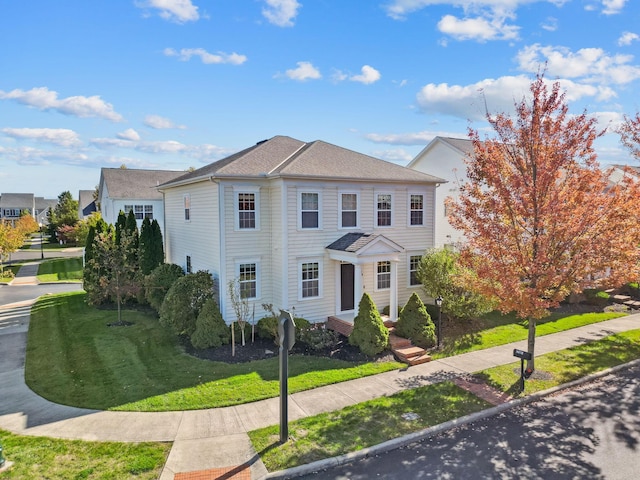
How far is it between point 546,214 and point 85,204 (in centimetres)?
6454

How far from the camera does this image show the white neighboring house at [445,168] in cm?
2514

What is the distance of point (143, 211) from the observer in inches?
1299

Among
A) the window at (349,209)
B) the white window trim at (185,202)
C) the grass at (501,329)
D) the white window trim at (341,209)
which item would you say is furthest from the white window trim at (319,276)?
the white window trim at (185,202)

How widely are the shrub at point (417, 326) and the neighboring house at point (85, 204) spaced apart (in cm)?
5618

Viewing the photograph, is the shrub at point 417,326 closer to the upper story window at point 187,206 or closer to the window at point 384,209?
the window at point 384,209

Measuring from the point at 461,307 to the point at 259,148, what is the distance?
1115cm

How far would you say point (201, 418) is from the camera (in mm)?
9344

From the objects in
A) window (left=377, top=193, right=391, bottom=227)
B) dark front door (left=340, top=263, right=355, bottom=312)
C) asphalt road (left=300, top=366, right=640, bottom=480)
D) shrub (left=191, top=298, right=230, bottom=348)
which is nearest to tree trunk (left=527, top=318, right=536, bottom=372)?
asphalt road (left=300, top=366, right=640, bottom=480)

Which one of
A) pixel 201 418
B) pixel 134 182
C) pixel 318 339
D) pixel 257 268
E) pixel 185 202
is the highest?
pixel 134 182

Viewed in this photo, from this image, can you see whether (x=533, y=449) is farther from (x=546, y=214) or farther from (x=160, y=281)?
(x=160, y=281)

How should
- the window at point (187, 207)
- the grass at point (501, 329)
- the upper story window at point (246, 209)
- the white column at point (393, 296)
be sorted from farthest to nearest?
the window at point (187, 207) → the white column at point (393, 296) → the upper story window at point (246, 209) → the grass at point (501, 329)

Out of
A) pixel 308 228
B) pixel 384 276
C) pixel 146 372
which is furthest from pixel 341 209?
pixel 146 372

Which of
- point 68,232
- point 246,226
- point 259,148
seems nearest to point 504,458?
point 246,226

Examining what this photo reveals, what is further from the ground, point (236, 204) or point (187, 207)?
point (187, 207)
